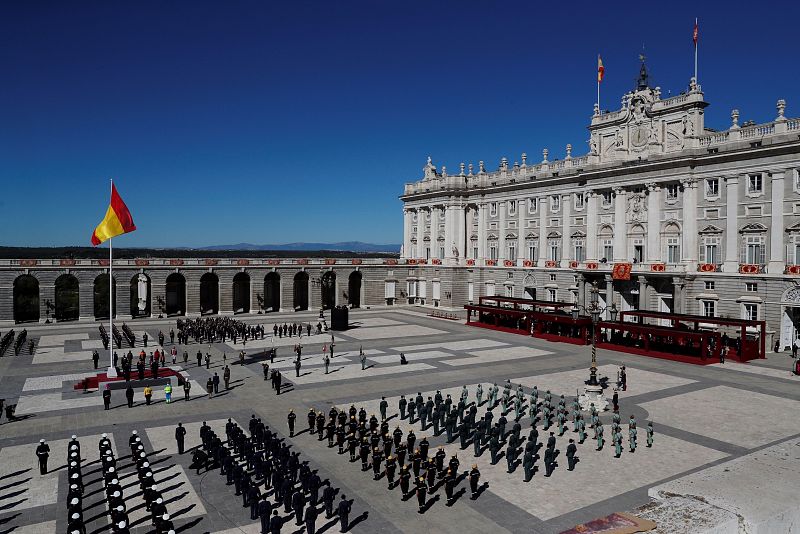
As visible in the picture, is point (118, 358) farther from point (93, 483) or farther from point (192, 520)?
point (192, 520)

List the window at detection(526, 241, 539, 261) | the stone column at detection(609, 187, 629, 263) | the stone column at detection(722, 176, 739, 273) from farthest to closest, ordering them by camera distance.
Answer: the window at detection(526, 241, 539, 261) → the stone column at detection(609, 187, 629, 263) → the stone column at detection(722, 176, 739, 273)

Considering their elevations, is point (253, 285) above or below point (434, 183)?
below

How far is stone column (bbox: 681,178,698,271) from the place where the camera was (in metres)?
50.9

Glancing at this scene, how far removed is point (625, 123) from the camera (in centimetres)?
5709

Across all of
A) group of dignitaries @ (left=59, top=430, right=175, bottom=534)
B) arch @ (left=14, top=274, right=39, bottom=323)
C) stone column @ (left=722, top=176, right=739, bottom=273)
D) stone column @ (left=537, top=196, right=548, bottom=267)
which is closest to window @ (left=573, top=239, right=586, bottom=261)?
stone column @ (left=537, top=196, right=548, bottom=267)

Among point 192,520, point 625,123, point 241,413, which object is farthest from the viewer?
point 625,123

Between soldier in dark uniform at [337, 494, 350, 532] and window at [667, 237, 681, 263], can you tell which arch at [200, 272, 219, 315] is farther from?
soldier in dark uniform at [337, 494, 350, 532]

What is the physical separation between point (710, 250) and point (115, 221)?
145 ft

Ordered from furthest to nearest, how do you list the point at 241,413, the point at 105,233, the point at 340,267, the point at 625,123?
the point at 340,267 < the point at 625,123 < the point at 105,233 < the point at 241,413

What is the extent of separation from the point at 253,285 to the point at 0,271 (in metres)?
25.2

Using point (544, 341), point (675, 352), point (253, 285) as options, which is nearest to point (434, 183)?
point (253, 285)

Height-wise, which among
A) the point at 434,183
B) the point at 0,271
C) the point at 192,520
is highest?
the point at 434,183

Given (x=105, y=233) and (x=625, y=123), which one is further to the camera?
(x=625, y=123)

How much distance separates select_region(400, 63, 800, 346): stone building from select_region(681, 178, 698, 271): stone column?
3.3 inches
